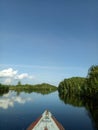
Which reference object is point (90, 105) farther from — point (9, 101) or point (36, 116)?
point (9, 101)

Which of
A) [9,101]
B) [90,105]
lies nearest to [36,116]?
[90,105]

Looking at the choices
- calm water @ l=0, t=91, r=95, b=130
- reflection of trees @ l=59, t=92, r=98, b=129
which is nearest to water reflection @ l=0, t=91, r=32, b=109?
calm water @ l=0, t=91, r=95, b=130

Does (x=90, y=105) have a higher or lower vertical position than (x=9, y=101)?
lower

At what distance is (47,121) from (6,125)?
17482 mm

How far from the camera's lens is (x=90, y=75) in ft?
286

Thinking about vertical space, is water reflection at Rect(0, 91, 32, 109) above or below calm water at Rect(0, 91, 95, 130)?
above

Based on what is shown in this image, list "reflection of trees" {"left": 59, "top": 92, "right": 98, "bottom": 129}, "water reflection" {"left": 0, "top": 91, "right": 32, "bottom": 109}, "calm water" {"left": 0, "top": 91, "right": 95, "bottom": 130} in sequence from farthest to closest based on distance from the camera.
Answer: "water reflection" {"left": 0, "top": 91, "right": 32, "bottom": 109} < "reflection of trees" {"left": 59, "top": 92, "right": 98, "bottom": 129} < "calm water" {"left": 0, "top": 91, "right": 95, "bottom": 130}

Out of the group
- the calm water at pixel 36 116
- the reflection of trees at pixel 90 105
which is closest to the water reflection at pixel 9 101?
the calm water at pixel 36 116

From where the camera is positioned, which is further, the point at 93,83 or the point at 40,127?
the point at 93,83

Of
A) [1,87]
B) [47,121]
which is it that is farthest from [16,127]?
Result: [1,87]

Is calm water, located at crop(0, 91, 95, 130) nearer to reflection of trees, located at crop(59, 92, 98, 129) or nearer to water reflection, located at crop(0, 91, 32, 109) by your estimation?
water reflection, located at crop(0, 91, 32, 109)

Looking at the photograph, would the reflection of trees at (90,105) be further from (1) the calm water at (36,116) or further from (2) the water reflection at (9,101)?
(2) the water reflection at (9,101)

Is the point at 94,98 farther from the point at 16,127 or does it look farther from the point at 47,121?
the point at 47,121

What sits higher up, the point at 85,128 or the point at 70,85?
the point at 70,85
